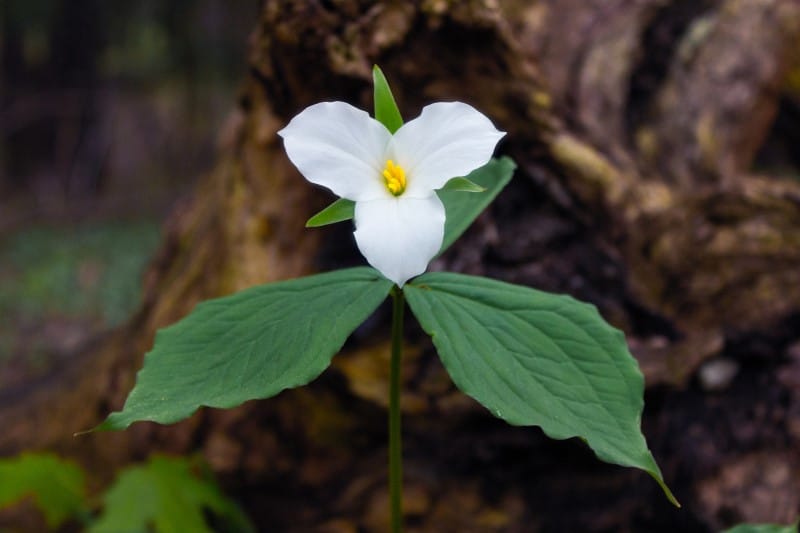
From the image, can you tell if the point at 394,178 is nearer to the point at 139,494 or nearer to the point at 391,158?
the point at 391,158

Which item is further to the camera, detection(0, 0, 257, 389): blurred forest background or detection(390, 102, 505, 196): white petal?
detection(0, 0, 257, 389): blurred forest background

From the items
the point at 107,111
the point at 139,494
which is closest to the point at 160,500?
the point at 139,494

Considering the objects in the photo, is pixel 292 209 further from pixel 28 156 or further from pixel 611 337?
pixel 28 156

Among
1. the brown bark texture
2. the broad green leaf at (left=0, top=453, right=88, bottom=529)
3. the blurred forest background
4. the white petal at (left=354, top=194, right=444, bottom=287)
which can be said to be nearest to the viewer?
the white petal at (left=354, top=194, right=444, bottom=287)

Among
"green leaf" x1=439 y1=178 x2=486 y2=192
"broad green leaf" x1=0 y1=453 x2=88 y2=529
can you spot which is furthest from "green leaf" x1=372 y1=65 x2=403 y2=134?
"broad green leaf" x1=0 y1=453 x2=88 y2=529

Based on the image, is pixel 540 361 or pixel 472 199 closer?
→ pixel 540 361

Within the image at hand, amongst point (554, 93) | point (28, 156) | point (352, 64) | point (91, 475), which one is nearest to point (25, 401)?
point (91, 475)

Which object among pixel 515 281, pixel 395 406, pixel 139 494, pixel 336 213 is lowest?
pixel 139 494

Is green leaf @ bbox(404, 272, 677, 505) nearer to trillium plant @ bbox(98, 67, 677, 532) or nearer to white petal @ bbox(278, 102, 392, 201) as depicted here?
trillium plant @ bbox(98, 67, 677, 532)

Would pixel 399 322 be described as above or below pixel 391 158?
below
